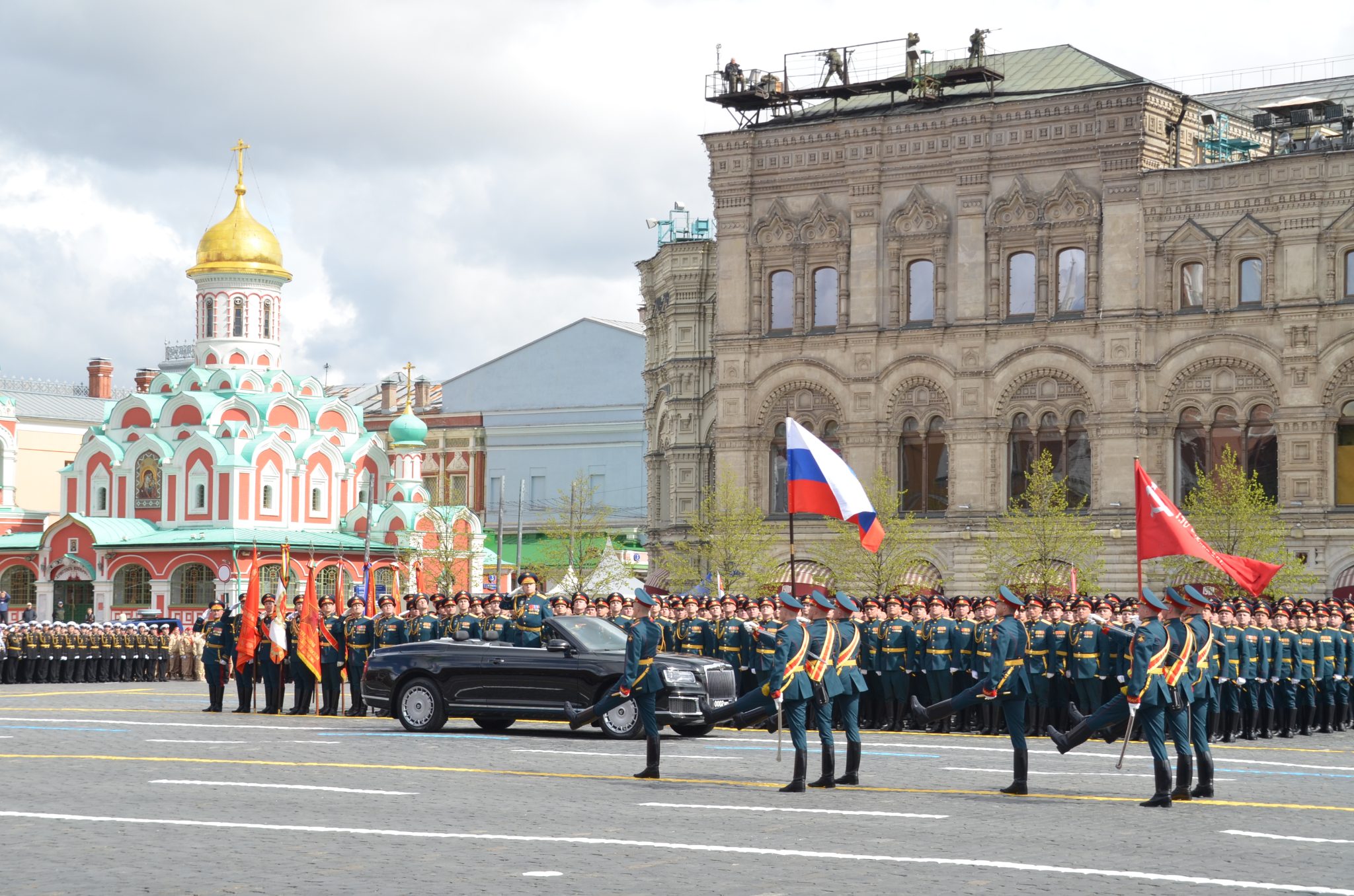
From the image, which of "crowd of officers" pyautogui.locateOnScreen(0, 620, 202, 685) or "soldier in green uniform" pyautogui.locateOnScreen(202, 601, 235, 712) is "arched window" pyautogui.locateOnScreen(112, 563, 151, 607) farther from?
"soldier in green uniform" pyautogui.locateOnScreen(202, 601, 235, 712)

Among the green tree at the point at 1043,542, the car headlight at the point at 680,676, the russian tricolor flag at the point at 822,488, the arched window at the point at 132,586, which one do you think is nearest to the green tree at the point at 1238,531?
the green tree at the point at 1043,542

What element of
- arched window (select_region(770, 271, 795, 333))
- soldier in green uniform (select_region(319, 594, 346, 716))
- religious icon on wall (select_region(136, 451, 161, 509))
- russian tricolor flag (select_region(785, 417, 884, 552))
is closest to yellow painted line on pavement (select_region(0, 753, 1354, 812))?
soldier in green uniform (select_region(319, 594, 346, 716))

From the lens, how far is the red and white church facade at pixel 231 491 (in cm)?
7138

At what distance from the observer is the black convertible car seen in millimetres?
21094

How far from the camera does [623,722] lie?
21.8 metres

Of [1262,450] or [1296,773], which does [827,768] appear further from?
[1262,450]

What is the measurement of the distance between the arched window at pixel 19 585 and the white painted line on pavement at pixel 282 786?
62780 mm

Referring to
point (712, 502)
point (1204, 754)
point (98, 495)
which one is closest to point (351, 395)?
point (98, 495)

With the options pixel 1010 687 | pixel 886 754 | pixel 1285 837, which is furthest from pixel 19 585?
pixel 1285 837

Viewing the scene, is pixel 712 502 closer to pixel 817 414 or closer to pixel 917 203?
pixel 817 414

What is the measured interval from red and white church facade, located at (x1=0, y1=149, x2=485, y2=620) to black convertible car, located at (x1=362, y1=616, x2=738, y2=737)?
154ft

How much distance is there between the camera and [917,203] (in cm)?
5034

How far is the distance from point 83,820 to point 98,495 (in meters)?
65.1

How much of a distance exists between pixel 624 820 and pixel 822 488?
12628 millimetres
